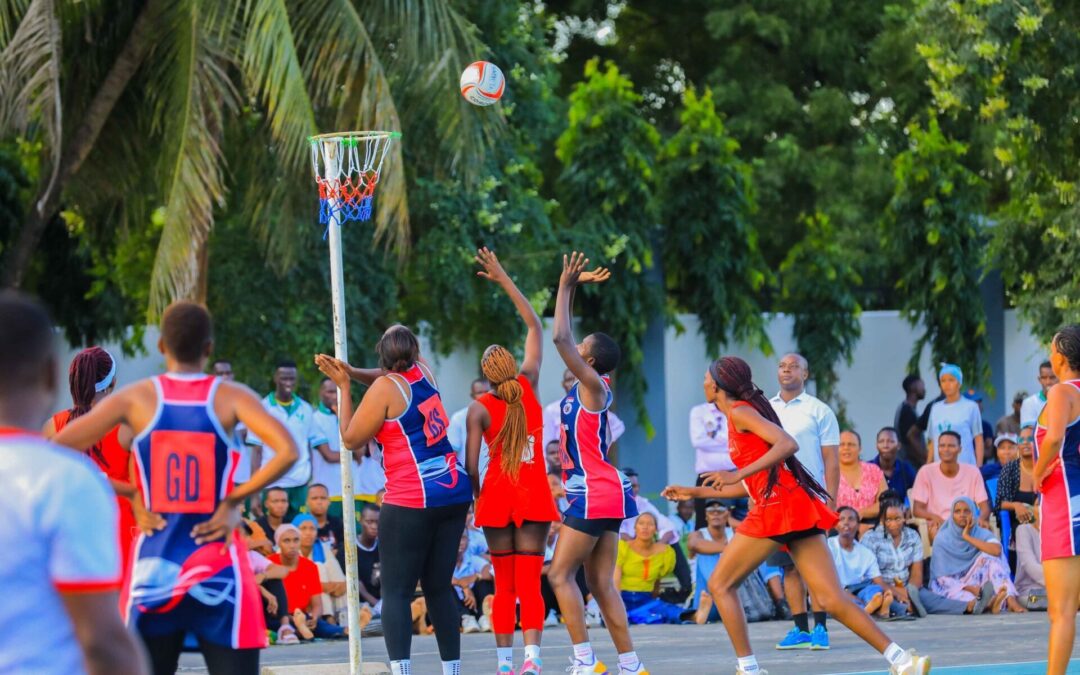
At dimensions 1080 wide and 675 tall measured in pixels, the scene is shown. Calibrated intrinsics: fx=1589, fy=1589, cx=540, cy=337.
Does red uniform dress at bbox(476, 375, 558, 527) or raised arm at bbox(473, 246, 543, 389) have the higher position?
raised arm at bbox(473, 246, 543, 389)

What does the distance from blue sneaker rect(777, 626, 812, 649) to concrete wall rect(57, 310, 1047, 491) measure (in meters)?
8.95

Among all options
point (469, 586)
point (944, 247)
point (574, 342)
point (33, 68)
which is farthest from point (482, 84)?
point (944, 247)

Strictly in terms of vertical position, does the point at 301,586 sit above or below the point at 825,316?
below

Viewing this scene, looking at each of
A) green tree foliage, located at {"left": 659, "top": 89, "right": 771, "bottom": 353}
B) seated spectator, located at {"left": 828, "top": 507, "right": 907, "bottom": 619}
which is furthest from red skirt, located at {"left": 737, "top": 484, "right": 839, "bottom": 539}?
green tree foliage, located at {"left": 659, "top": 89, "right": 771, "bottom": 353}

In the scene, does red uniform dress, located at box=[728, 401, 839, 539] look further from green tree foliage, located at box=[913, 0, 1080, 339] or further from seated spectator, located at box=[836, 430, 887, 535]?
green tree foliage, located at box=[913, 0, 1080, 339]

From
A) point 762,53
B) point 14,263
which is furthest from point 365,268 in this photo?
point 762,53

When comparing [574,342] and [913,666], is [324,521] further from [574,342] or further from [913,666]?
[913,666]

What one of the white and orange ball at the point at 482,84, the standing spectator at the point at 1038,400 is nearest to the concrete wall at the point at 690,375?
the standing spectator at the point at 1038,400

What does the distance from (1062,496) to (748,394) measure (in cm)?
175

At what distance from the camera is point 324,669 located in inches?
398

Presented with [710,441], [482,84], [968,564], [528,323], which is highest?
[482,84]

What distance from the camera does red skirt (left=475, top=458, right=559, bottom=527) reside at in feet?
29.9

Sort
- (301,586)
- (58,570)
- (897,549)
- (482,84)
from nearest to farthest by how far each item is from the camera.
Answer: (58,570), (482,84), (301,586), (897,549)

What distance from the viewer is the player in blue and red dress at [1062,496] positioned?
7.76 meters
